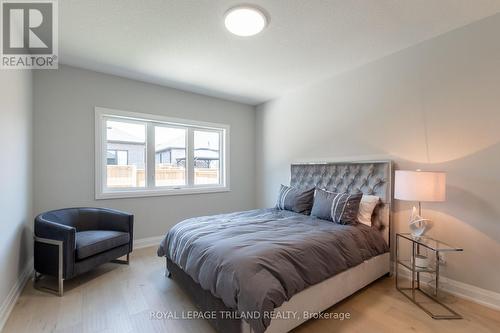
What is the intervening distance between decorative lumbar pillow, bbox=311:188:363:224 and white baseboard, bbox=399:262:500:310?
1.01 meters

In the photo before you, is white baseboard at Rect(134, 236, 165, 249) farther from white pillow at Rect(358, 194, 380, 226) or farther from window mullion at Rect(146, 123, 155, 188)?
white pillow at Rect(358, 194, 380, 226)

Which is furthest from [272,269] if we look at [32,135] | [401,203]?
[32,135]

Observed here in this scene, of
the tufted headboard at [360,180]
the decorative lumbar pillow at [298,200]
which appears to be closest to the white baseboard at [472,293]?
the tufted headboard at [360,180]

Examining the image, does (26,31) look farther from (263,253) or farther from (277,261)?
(277,261)

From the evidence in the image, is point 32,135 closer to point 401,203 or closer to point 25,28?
point 25,28

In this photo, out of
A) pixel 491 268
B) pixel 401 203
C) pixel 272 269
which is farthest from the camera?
pixel 401 203

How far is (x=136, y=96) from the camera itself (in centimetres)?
355

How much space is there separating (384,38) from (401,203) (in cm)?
181

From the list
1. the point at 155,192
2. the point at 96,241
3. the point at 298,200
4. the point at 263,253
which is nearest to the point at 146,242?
the point at 155,192

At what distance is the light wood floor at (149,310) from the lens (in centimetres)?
177

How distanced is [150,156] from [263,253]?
9.29 feet

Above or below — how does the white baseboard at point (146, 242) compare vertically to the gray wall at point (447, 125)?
below

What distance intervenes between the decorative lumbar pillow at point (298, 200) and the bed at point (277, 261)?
0.53 ft

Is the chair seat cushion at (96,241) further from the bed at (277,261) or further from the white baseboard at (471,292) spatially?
the white baseboard at (471,292)
